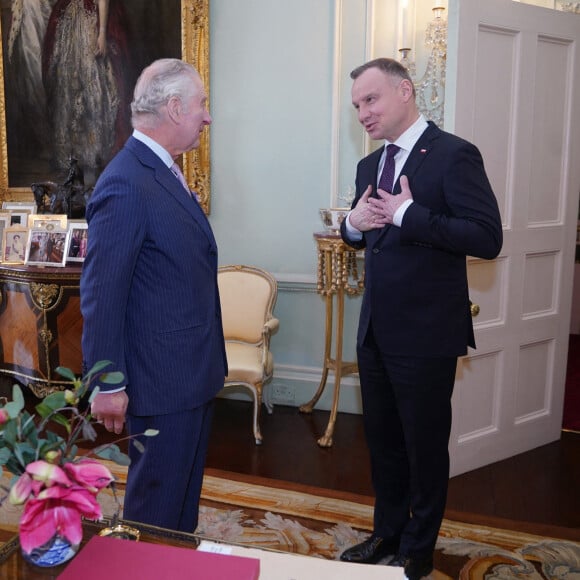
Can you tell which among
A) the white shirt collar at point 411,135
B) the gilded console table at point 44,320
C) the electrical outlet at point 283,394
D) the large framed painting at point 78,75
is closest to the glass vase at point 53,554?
the white shirt collar at point 411,135

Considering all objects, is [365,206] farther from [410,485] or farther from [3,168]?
[3,168]

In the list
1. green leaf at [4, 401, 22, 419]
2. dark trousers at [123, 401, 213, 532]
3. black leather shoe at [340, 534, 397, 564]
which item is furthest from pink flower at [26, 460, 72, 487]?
black leather shoe at [340, 534, 397, 564]

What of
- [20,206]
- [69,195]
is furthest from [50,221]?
[20,206]

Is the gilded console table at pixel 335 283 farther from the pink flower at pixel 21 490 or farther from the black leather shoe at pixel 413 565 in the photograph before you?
the pink flower at pixel 21 490

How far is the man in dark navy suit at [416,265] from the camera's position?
2273 millimetres

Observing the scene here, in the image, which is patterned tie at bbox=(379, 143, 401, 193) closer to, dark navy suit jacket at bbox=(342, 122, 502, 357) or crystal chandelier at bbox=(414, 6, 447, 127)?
dark navy suit jacket at bbox=(342, 122, 502, 357)

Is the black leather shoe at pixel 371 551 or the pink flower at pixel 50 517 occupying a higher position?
the pink flower at pixel 50 517

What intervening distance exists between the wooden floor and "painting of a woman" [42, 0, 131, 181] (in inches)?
87.3

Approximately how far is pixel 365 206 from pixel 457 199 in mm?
342

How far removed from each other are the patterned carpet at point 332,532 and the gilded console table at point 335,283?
2.54 ft

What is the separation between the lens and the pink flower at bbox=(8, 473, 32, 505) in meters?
1.06

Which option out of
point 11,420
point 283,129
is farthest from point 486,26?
point 11,420

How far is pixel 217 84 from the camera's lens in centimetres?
460

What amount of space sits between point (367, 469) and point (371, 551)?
3.40 ft
